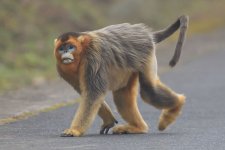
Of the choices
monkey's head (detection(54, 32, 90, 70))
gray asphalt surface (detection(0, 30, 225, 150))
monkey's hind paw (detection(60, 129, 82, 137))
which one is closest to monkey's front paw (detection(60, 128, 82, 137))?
monkey's hind paw (detection(60, 129, 82, 137))

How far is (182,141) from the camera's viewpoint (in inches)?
427

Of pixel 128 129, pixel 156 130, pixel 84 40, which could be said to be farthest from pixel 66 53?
pixel 156 130

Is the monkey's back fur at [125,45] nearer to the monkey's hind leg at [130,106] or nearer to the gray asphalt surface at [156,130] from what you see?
the monkey's hind leg at [130,106]

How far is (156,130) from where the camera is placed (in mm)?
12570

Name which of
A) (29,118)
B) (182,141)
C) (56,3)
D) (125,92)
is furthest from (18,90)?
(56,3)

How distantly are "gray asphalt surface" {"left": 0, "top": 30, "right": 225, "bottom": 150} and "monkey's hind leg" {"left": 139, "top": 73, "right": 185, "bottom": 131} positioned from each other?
0.66 ft

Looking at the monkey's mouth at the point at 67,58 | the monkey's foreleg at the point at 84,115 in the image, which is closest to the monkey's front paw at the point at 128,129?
the monkey's foreleg at the point at 84,115

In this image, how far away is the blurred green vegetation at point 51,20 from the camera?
70.9 feet

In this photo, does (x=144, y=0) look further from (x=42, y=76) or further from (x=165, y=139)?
(x=165, y=139)

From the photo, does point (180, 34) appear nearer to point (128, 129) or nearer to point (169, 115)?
point (169, 115)

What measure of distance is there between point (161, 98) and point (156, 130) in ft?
2.57

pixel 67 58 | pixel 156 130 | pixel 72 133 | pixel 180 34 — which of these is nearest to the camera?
pixel 67 58

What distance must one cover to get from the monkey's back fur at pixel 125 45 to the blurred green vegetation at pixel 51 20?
21.4 feet

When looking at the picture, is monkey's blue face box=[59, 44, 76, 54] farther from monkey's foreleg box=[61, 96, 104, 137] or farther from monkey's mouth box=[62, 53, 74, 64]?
monkey's foreleg box=[61, 96, 104, 137]
